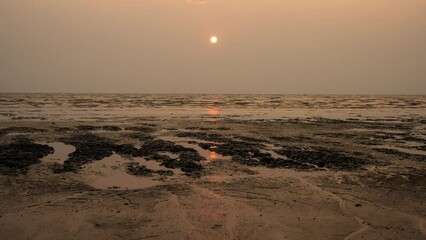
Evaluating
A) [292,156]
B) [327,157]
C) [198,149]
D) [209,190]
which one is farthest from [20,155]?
[327,157]

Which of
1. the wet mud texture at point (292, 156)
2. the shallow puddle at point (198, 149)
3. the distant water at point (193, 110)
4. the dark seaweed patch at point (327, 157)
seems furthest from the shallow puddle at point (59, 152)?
the distant water at point (193, 110)

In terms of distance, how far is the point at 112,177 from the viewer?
38.0 feet

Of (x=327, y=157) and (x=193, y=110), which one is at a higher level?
(x=327, y=157)

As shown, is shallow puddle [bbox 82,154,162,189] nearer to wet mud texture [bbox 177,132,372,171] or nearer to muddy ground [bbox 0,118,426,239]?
muddy ground [bbox 0,118,426,239]

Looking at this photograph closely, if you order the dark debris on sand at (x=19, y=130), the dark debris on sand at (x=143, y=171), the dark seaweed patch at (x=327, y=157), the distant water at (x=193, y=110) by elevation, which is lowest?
the distant water at (x=193, y=110)

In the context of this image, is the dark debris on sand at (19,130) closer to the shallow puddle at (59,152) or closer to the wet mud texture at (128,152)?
the wet mud texture at (128,152)

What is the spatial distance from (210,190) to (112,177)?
11.5 ft

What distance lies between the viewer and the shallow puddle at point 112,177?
10.6 metres

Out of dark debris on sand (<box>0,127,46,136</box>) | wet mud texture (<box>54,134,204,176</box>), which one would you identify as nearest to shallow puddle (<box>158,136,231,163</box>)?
wet mud texture (<box>54,134,204,176</box>)

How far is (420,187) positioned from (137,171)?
29.9 feet

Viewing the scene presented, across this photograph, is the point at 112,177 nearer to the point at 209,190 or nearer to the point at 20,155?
the point at 209,190

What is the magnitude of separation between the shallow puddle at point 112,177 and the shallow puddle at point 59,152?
167cm

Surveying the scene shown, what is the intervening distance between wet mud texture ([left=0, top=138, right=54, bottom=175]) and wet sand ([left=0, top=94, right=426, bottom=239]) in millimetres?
61

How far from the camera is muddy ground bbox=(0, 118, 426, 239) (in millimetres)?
7438
